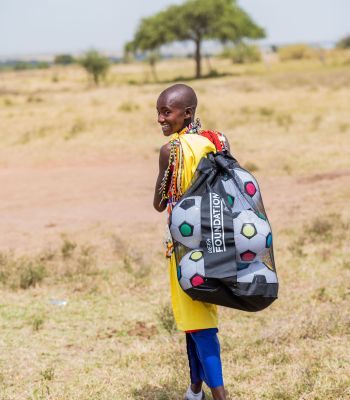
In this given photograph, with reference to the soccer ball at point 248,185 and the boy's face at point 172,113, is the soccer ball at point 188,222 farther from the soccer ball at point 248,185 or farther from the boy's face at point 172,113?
the boy's face at point 172,113

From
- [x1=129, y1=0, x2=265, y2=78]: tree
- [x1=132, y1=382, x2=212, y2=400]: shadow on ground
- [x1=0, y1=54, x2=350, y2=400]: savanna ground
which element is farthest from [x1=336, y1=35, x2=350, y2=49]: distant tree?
[x1=132, y1=382, x2=212, y2=400]: shadow on ground

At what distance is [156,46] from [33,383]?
40.2m

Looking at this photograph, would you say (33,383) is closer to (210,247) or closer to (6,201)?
(210,247)

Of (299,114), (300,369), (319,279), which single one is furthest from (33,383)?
(299,114)

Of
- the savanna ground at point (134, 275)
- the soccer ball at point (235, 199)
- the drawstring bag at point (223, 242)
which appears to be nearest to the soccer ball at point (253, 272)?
the drawstring bag at point (223, 242)

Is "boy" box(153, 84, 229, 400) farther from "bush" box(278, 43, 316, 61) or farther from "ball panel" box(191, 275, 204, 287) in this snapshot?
"bush" box(278, 43, 316, 61)

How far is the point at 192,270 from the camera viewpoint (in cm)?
298

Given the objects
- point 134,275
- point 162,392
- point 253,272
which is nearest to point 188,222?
point 253,272

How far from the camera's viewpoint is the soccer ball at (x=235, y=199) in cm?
302

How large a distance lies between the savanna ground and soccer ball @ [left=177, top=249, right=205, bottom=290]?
1098 mm

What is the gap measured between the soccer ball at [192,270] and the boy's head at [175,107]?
63 centimetres

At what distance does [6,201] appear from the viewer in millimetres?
10125

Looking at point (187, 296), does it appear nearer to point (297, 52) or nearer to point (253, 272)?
point (253, 272)

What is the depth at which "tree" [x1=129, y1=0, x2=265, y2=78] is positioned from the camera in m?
41.4
